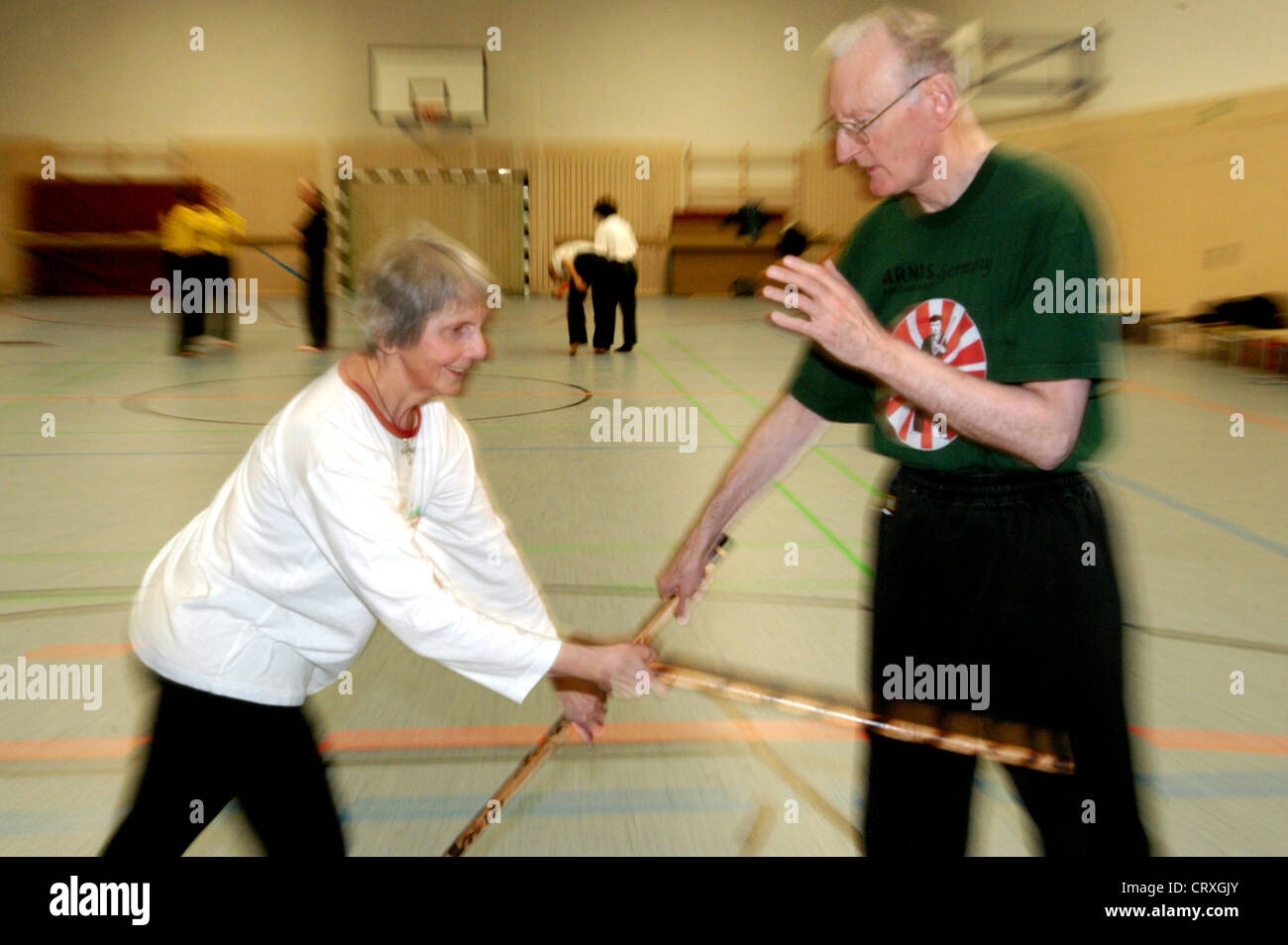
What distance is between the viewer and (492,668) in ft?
6.55

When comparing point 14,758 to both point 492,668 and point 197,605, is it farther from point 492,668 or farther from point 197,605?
point 492,668

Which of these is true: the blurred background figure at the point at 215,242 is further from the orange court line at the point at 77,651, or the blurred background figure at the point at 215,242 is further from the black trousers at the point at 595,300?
the orange court line at the point at 77,651

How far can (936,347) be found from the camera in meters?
1.94

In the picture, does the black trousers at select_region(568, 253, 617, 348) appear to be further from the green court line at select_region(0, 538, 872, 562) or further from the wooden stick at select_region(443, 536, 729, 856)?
the wooden stick at select_region(443, 536, 729, 856)

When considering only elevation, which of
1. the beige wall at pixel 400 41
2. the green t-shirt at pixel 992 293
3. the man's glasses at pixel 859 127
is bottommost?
the green t-shirt at pixel 992 293

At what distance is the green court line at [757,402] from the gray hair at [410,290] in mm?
923

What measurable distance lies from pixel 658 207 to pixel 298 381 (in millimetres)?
15671

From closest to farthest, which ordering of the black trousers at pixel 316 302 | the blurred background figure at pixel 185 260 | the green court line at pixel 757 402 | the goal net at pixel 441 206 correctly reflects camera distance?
the green court line at pixel 757 402 < the blurred background figure at pixel 185 260 < the black trousers at pixel 316 302 < the goal net at pixel 441 206

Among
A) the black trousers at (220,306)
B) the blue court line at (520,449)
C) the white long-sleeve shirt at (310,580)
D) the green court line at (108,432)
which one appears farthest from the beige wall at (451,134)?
the white long-sleeve shirt at (310,580)

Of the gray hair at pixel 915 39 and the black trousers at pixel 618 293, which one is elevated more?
the black trousers at pixel 618 293

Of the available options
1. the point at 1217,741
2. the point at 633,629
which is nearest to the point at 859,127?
the point at 1217,741

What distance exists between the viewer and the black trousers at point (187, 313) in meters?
13.1

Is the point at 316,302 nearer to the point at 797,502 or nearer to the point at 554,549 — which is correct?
the point at 797,502

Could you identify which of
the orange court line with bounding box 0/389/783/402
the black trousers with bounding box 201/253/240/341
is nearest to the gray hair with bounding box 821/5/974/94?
the orange court line with bounding box 0/389/783/402
